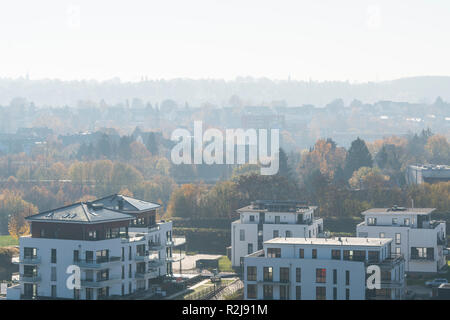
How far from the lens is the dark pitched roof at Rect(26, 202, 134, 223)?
1364 inches

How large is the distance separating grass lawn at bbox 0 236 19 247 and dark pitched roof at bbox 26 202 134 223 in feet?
64.4

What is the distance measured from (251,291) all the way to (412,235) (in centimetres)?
1278

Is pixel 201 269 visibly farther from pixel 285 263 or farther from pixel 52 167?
pixel 52 167

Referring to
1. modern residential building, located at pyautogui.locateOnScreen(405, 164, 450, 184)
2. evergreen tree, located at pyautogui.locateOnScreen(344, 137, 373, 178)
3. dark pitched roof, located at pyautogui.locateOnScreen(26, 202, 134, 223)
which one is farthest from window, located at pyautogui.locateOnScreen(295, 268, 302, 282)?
evergreen tree, located at pyautogui.locateOnScreen(344, 137, 373, 178)

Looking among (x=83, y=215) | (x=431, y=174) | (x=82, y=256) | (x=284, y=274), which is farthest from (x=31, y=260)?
(x=431, y=174)

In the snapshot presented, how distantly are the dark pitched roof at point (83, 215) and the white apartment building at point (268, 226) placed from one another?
9893 millimetres

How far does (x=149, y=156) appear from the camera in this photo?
104m

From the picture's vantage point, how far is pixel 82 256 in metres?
34.0

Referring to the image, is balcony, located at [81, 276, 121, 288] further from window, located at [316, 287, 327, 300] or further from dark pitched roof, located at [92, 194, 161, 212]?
window, located at [316, 287, 327, 300]

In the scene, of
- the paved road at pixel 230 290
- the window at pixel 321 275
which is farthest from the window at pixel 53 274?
the window at pixel 321 275

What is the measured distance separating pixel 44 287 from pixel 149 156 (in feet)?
230

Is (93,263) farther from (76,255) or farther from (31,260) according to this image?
(31,260)

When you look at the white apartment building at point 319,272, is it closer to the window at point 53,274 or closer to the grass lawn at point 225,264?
the window at point 53,274

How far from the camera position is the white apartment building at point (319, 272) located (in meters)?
32.0
